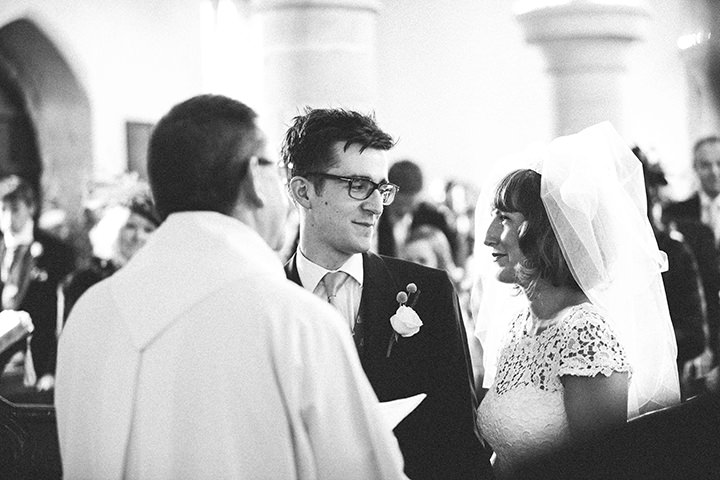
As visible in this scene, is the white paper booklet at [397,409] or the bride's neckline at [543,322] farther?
the bride's neckline at [543,322]

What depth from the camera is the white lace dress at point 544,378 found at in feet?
9.43

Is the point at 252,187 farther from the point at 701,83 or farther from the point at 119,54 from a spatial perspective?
the point at 701,83

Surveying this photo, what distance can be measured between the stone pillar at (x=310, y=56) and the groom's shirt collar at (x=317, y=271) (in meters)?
4.04

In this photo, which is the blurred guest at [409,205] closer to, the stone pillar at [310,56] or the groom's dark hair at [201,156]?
the stone pillar at [310,56]

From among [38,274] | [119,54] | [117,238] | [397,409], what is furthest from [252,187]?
[119,54]

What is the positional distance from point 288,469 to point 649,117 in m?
20.0

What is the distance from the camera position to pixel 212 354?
1.96 metres

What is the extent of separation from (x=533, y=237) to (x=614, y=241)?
0.28 metres

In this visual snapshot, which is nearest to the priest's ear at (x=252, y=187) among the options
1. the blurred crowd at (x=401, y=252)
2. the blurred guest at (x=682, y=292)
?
the blurred crowd at (x=401, y=252)

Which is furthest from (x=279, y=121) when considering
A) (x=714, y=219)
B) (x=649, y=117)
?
(x=649, y=117)

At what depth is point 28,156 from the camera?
13.3 metres

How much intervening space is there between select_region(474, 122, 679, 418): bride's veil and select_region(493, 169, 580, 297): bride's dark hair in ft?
0.09

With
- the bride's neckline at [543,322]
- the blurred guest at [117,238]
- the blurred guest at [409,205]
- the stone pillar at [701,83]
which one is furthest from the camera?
the stone pillar at [701,83]

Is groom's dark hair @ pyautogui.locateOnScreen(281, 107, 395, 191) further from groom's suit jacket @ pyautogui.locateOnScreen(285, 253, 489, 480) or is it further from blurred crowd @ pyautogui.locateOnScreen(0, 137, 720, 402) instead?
blurred crowd @ pyautogui.locateOnScreen(0, 137, 720, 402)
